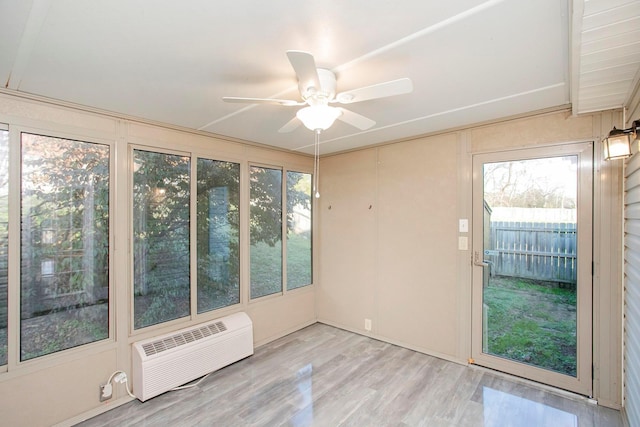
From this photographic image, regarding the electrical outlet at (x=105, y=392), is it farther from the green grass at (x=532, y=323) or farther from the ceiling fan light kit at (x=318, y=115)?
the green grass at (x=532, y=323)

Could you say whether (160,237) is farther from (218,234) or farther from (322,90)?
(322,90)

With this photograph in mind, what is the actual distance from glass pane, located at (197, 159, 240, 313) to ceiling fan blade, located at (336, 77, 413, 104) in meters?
2.03

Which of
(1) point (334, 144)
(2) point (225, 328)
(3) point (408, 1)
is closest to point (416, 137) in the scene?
(1) point (334, 144)

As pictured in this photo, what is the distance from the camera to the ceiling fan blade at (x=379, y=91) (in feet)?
4.87

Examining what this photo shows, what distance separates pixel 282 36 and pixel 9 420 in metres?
3.04

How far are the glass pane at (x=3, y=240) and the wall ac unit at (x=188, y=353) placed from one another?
2.73 feet

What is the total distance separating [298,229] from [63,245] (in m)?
2.54

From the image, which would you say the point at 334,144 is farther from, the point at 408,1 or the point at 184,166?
the point at 408,1

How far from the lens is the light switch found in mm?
3016

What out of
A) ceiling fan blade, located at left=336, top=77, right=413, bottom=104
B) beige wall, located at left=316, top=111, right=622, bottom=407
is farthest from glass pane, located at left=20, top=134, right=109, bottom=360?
beige wall, located at left=316, top=111, right=622, bottom=407

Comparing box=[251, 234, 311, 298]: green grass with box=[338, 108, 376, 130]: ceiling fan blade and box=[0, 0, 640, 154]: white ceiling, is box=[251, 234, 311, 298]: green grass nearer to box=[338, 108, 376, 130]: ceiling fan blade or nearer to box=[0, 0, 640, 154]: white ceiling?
box=[0, 0, 640, 154]: white ceiling

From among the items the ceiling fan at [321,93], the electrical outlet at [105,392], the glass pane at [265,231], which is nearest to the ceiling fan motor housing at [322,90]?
the ceiling fan at [321,93]

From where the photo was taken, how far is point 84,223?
94.5 inches

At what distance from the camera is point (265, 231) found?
12.4 ft
